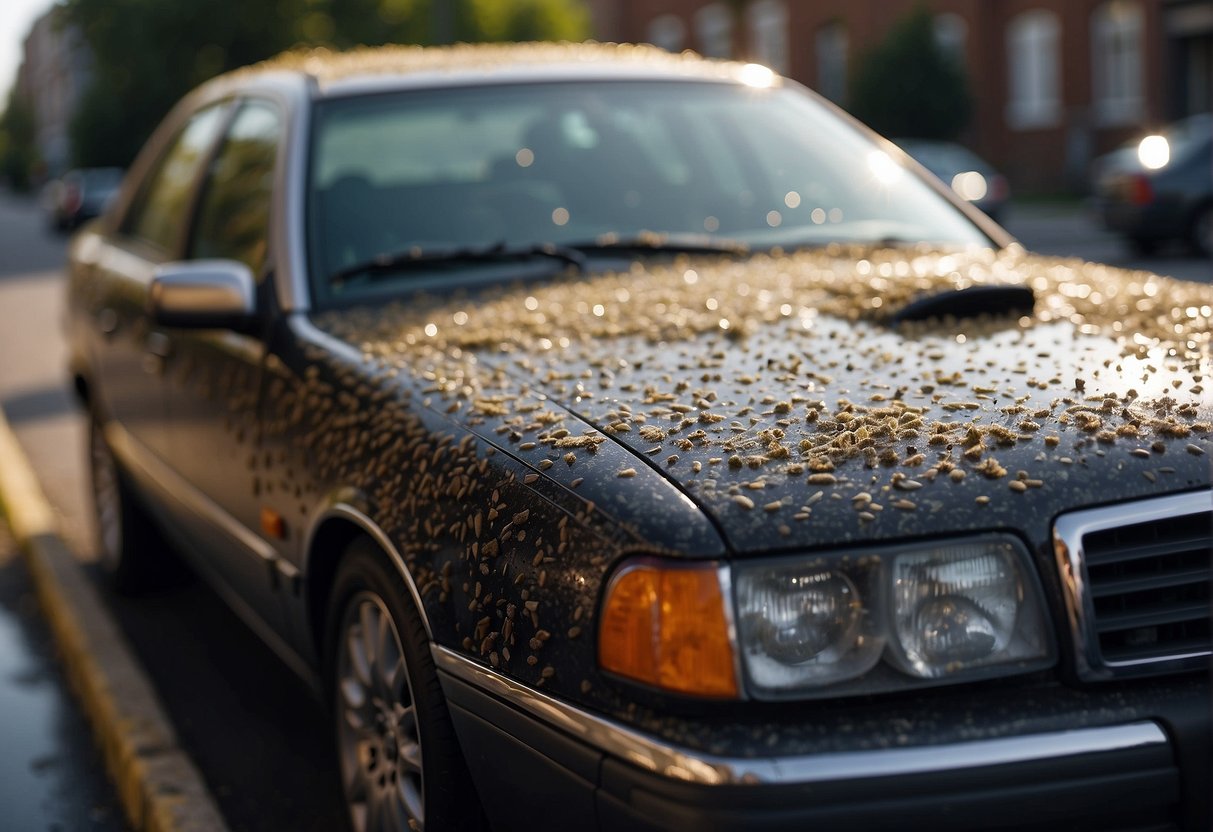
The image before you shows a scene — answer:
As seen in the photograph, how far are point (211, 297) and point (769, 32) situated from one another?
128 feet

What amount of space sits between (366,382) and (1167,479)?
1.51 metres

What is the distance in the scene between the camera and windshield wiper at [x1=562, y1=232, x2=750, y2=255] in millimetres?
3910

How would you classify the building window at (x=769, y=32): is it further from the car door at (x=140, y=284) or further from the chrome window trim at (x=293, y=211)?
the chrome window trim at (x=293, y=211)

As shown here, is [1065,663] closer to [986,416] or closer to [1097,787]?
[1097,787]

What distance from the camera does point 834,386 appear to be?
2.66 meters

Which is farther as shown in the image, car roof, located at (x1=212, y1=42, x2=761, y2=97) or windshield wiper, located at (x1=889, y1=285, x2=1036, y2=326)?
car roof, located at (x1=212, y1=42, x2=761, y2=97)

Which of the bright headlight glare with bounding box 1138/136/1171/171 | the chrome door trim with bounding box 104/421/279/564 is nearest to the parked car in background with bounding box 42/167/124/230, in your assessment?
the bright headlight glare with bounding box 1138/136/1171/171

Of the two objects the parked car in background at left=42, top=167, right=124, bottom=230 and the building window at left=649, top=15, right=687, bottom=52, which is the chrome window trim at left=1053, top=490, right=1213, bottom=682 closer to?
the parked car in background at left=42, top=167, right=124, bottom=230

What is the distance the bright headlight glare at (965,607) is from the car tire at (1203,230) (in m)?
17.0

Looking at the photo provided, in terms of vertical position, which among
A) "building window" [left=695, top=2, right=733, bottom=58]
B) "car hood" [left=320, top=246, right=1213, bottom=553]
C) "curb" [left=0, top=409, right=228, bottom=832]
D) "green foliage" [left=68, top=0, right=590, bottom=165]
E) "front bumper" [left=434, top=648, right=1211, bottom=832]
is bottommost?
"curb" [left=0, top=409, right=228, bottom=832]

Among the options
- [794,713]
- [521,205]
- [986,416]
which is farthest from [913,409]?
[521,205]

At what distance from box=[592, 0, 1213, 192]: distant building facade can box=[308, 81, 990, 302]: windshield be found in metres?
28.1

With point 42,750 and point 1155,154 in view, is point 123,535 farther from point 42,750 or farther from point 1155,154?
point 1155,154

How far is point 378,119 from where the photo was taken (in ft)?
13.4
